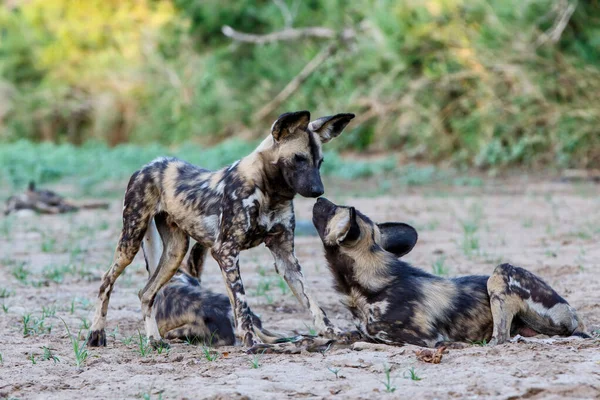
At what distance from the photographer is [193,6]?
21797 millimetres

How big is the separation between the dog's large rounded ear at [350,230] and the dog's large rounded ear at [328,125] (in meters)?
0.45

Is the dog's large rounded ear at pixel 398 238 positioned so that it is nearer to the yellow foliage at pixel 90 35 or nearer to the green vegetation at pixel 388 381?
the green vegetation at pixel 388 381

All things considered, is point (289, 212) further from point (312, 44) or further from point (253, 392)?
point (312, 44)

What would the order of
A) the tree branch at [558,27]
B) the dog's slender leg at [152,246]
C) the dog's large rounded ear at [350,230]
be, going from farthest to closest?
the tree branch at [558,27] → the dog's slender leg at [152,246] → the dog's large rounded ear at [350,230]

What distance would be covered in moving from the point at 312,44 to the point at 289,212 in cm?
1776

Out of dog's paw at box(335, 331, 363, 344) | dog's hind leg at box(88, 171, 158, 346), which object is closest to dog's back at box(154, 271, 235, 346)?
dog's hind leg at box(88, 171, 158, 346)

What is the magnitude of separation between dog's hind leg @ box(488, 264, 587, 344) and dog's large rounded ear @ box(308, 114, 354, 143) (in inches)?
46.9

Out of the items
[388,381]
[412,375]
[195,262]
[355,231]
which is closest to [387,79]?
[195,262]

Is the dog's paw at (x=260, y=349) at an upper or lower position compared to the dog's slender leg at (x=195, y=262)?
lower

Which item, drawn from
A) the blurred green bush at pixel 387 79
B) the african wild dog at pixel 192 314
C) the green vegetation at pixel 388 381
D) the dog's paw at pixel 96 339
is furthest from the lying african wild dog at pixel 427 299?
the blurred green bush at pixel 387 79

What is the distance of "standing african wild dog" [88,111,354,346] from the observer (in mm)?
4914

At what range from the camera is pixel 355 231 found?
4988 mm

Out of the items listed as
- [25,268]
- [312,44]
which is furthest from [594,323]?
[312,44]

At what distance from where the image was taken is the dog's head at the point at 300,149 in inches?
190
